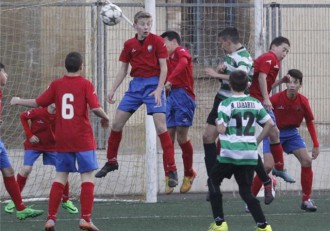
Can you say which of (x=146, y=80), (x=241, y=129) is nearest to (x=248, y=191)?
(x=241, y=129)

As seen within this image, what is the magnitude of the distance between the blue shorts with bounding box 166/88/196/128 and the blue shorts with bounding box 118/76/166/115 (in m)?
1.38

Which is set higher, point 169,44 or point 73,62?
point 169,44

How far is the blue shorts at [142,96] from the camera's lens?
44.8ft

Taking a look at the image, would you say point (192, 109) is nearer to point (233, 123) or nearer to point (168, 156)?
point (168, 156)

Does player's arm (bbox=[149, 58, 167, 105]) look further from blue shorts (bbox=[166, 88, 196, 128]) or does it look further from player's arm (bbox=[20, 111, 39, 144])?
player's arm (bbox=[20, 111, 39, 144])

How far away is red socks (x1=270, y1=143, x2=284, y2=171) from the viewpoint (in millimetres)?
14144

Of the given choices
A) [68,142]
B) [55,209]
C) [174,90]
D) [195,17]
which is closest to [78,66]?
[68,142]

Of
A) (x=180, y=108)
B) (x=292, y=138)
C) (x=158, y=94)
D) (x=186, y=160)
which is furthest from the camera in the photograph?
(x=180, y=108)

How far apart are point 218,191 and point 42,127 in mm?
3838

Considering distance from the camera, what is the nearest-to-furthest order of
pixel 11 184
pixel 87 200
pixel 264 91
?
pixel 87 200 → pixel 11 184 → pixel 264 91

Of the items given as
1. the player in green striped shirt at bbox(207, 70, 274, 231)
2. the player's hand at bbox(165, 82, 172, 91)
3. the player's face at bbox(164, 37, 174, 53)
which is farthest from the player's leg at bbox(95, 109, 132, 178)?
the player in green striped shirt at bbox(207, 70, 274, 231)

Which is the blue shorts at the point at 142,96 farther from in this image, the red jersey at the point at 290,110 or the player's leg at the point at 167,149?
the red jersey at the point at 290,110

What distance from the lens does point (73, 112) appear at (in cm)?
1170

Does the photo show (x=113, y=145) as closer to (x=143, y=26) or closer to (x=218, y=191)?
(x=143, y=26)
